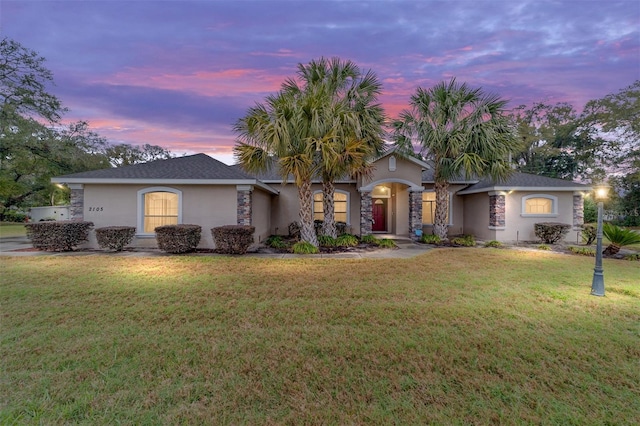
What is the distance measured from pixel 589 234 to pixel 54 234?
2195 cm

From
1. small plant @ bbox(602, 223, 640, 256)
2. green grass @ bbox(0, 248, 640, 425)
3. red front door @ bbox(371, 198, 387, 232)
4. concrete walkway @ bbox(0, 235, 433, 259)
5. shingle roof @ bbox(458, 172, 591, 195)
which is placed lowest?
green grass @ bbox(0, 248, 640, 425)

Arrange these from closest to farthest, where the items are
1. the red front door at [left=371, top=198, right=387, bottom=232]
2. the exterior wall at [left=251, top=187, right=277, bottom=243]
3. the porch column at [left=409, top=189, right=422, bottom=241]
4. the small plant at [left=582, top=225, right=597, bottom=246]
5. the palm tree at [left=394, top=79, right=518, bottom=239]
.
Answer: the exterior wall at [left=251, top=187, right=277, bottom=243], the palm tree at [left=394, top=79, right=518, bottom=239], the small plant at [left=582, top=225, right=597, bottom=246], the porch column at [left=409, top=189, right=422, bottom=241], the red front door at [left=371, top=198, right=387, bottom=232]

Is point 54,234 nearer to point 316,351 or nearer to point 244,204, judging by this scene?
point 244,204

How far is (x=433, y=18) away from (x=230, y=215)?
35.6 feet

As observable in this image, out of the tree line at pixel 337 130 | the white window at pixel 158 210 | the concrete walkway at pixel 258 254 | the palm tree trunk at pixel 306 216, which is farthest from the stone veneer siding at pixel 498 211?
the white window at pixel 158 210

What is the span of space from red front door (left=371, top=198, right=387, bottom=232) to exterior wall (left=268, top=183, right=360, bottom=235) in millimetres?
2583

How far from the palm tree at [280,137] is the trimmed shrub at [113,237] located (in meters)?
5.01

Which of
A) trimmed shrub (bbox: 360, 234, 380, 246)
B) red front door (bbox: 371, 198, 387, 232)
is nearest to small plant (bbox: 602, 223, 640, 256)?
trimmed shrub (bbox: 360, 234, 380, 246)

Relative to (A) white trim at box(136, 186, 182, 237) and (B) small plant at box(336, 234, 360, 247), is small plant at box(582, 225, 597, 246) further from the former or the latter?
(A) white trim at box(136, 186, 182, 237)

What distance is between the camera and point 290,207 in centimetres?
1534

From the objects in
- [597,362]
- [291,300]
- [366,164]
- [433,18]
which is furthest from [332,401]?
[433,18]

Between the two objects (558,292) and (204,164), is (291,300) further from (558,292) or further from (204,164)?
(204,164)

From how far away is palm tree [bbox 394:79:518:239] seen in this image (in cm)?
1206

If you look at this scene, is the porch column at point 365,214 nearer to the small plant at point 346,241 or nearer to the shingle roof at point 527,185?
the small plant at point 346,241
